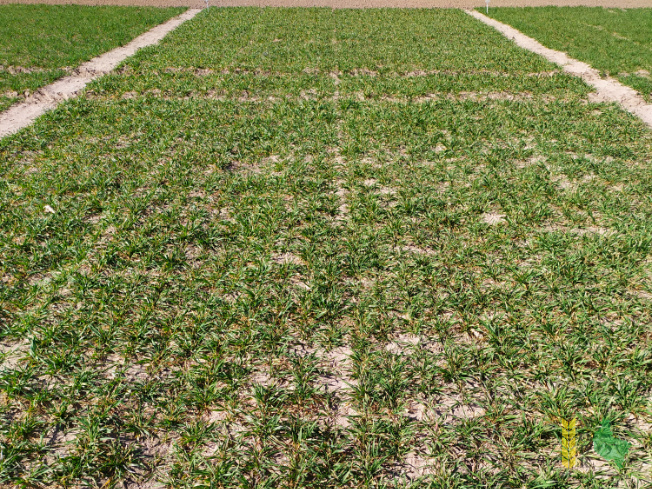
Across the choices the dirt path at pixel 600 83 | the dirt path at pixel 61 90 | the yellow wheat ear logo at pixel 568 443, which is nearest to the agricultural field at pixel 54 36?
the dirt path at pixel 61 90

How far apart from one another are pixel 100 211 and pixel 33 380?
3046 millimetres

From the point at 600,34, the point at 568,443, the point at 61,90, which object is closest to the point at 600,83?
the point at 600,34

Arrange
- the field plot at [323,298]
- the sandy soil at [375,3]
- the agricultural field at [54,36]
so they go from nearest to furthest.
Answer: the field plot at [323,298] → the agricultural field at [54,36] → the sandy soil at [375,3]

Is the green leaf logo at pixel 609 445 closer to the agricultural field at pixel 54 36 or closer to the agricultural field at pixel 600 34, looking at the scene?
the agricultural field at pixel 600 34

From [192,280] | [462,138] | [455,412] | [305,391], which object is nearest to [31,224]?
[192,280]

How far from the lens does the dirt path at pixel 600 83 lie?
9.97m

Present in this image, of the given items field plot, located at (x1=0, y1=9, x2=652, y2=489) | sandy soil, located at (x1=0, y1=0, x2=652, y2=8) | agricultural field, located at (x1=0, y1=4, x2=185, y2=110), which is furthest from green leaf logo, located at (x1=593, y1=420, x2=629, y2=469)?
sandy soil, located at (x1=0, y1=0, x2=652, y2=8)

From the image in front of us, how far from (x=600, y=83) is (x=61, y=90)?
16.7m

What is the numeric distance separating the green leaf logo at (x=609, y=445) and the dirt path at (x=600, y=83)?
30.2 feet

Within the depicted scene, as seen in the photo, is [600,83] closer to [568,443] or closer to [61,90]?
[568,443]

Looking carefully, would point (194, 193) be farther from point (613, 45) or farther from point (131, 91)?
point (613, 45)

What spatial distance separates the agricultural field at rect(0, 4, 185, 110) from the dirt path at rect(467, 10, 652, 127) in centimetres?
1653

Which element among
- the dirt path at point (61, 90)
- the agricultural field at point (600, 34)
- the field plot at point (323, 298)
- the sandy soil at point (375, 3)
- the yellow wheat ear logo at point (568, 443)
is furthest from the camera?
the sandy soil at point (375, 3)

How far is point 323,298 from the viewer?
4.16 metres
